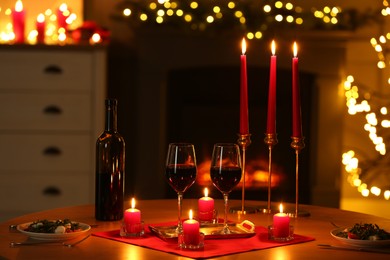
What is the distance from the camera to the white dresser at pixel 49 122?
3.91 meters

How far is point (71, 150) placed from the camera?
393 centimetres

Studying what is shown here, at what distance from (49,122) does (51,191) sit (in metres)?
0.36

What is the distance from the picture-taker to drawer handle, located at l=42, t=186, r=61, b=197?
3943 millimetres

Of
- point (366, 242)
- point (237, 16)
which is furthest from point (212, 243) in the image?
point (237, 16)

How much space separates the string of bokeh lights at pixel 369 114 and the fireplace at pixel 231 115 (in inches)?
8.7

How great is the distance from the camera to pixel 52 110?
394 centimetres

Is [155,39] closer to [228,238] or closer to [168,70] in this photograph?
[168,70]

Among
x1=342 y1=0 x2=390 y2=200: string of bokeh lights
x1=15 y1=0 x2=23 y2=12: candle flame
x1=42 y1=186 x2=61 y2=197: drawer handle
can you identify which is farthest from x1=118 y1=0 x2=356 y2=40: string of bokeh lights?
x1=42 y1=186 x2=61 y2=197: drawer handle

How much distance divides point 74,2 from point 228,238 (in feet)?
9.31

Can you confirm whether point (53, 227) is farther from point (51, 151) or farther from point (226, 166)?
point (51, 151)

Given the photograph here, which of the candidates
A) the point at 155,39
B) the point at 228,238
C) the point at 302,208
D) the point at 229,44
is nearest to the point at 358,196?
the point at 229,44

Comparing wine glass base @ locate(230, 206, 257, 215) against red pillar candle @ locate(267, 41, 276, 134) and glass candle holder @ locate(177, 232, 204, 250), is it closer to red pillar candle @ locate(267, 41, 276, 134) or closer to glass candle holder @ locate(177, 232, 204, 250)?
red pillar candle @ locate(267, 41, 276, 134)

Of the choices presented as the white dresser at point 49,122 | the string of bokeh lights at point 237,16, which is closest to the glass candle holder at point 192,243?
the white dresser at point 49,122

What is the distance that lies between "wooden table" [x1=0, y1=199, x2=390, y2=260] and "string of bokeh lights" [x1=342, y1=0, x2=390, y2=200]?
2.09 m
